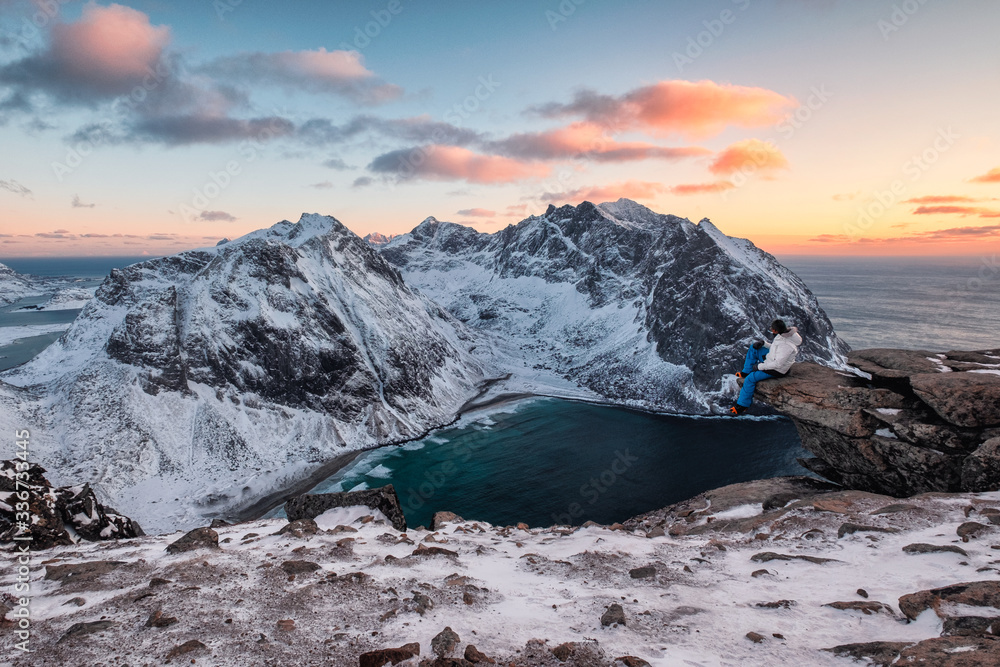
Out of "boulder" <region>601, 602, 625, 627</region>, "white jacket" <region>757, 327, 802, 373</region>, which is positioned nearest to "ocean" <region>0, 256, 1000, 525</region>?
"white jacket" <region>757, 327, 802, 373</region>

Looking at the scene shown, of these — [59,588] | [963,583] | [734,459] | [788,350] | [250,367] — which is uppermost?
[788,350]

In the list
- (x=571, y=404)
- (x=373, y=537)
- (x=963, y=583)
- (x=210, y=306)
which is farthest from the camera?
(x=571, y=404)

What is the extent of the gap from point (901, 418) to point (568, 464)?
2484 inches

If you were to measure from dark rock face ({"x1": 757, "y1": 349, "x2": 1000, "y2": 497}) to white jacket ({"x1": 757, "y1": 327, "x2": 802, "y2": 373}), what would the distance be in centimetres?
197

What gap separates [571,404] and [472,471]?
45393 millimetres

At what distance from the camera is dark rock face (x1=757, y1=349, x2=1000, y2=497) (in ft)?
57.4

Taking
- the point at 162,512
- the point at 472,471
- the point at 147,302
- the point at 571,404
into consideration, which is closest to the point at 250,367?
the point at 147,302

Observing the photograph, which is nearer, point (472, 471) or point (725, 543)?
point (725, 543)

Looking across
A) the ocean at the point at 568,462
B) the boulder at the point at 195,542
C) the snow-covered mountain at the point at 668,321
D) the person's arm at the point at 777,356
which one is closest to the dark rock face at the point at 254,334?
the ocean at the point at 568,462

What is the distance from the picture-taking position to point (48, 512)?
61.3ft

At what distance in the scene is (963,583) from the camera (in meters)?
10.0

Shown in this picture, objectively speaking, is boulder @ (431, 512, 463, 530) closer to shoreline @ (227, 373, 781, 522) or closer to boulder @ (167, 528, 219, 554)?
boulder @ (167, 528, 219, 554)

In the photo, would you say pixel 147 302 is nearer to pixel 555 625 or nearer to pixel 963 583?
pixel 555 625

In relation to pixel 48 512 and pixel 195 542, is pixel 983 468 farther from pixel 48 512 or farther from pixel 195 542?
pixel 48 512
